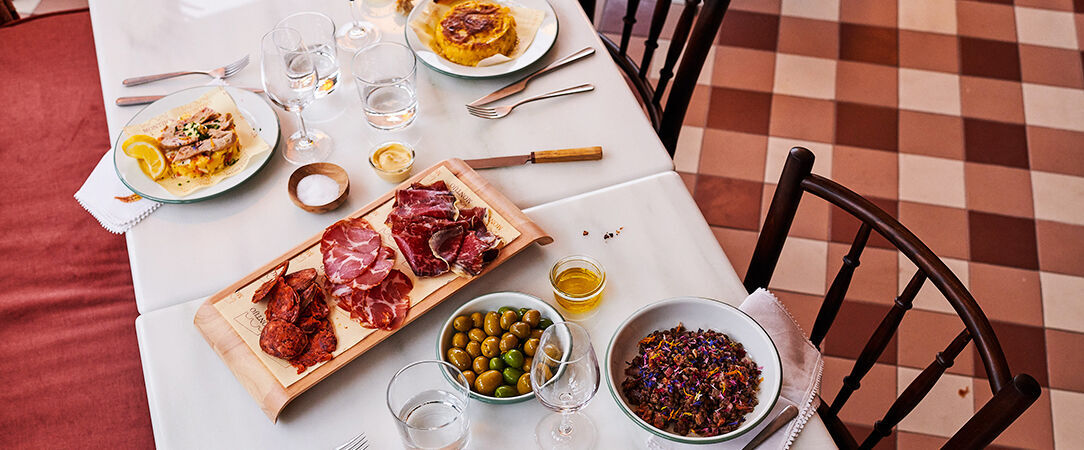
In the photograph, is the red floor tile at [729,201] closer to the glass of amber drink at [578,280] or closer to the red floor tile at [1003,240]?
the red floor tile at [1003,240]

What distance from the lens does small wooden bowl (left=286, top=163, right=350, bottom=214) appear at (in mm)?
1493

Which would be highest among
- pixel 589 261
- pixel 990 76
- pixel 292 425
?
pixel 589 261

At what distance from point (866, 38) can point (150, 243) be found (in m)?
2.80

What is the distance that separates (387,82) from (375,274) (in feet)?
1.40

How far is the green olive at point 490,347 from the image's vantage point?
1.27 m

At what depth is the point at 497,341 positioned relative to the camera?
128 cm

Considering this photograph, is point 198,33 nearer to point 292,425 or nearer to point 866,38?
point 292,425

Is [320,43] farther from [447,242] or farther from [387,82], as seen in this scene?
[447,242]

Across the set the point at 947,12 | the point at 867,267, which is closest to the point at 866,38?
the point at 947,12

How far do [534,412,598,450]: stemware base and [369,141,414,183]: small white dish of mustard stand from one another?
56cm

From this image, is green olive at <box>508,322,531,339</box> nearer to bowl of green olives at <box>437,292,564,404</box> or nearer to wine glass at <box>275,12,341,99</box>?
bowl of green olives at <box>437,292,564,404</box>

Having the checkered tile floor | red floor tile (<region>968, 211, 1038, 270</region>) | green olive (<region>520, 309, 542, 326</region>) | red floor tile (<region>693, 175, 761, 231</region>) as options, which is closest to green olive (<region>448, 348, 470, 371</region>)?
green olive (<region>520, 309, 542, 326</region>)

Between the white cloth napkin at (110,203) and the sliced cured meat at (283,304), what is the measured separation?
36 centimetres

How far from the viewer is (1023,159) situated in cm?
290
